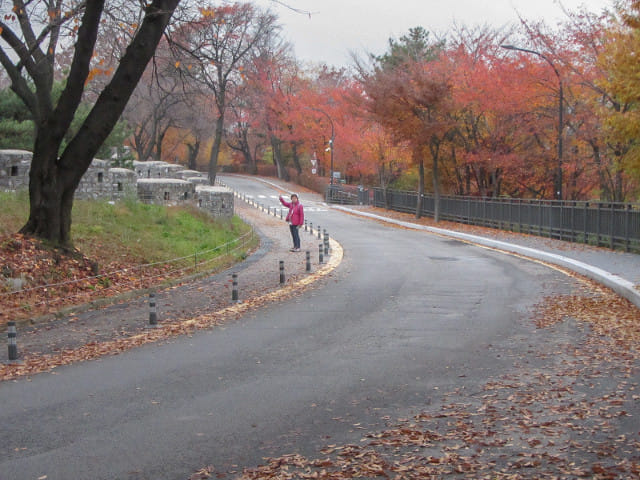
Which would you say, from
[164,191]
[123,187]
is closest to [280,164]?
[164,191]

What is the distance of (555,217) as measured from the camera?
31625mm

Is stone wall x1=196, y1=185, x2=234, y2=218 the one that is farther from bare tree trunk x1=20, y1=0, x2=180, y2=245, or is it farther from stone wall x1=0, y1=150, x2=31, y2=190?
bare tree trunk x1=20, y1=0, x2=180, y2=245

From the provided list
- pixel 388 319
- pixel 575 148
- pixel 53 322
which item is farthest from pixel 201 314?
pixel 575 148

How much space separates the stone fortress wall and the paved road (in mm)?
12687

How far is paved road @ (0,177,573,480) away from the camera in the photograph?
6.33m

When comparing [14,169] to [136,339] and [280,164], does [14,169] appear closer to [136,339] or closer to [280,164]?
[136,339]

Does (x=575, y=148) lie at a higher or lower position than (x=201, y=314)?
higher

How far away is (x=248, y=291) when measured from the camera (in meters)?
17.0

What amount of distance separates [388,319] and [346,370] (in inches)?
156

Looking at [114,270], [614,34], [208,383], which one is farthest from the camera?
[614,34]

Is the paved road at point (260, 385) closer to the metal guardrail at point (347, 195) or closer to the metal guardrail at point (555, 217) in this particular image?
the metal guardrail at point (555, 217)

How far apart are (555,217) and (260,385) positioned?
25.6 metres

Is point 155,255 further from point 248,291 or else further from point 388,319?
point 388,319

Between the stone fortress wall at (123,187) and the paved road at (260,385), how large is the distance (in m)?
12.7
